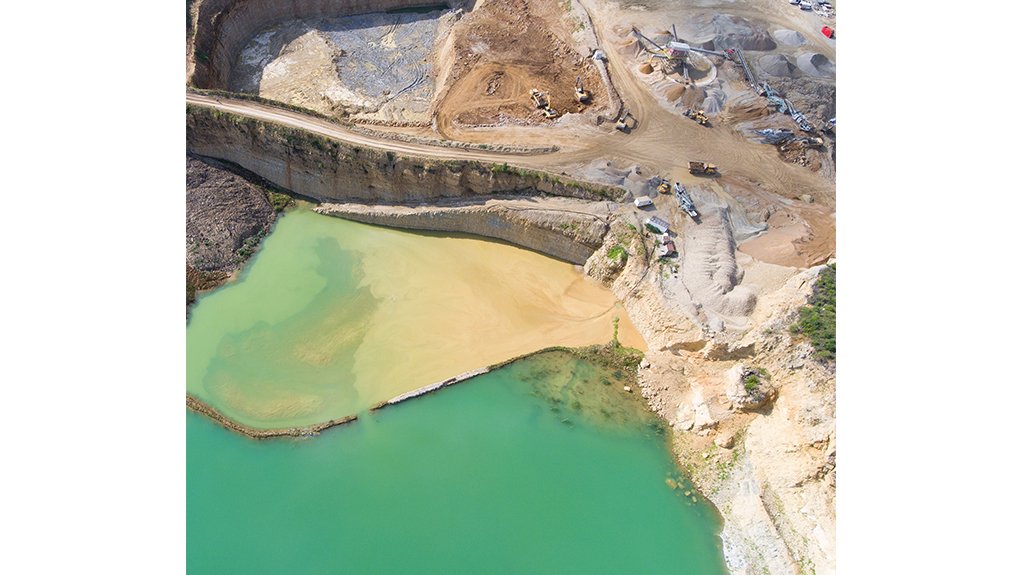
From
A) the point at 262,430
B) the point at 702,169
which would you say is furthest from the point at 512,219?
the point at 262,430

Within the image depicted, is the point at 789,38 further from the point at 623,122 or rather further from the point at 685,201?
the point at 685,201

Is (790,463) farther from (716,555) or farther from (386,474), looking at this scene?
Answer: (386,474)

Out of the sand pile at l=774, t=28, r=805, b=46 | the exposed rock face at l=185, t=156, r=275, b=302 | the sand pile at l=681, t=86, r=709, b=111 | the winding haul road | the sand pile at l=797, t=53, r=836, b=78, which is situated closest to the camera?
the exposed rock face at l=185, t=156, r=275, b=302

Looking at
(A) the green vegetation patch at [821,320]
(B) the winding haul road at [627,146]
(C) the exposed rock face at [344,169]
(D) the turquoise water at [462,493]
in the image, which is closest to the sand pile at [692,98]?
(B) the winding haul road at [627,146]

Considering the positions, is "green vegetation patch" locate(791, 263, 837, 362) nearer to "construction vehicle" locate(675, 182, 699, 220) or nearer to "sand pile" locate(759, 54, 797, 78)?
"construction vehicle" locate(675, 182, 699, 220)

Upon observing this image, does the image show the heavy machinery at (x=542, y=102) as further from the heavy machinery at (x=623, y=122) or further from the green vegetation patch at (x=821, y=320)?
the green vegetation patch at (x=821, y=320)

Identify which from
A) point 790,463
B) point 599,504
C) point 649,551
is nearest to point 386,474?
point 599,504

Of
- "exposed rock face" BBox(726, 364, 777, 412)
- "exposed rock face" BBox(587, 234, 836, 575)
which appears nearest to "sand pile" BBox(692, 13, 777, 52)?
"exposed rock face" BBox(587, 234, 836, 575)
